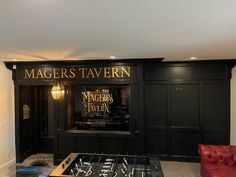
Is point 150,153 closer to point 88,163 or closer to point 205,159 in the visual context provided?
point 205,159

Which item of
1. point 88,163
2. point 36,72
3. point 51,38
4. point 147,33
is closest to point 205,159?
point 88,163

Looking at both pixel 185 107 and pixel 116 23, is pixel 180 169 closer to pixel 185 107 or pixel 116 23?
pixel 185 107

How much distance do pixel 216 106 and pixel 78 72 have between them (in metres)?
3.43

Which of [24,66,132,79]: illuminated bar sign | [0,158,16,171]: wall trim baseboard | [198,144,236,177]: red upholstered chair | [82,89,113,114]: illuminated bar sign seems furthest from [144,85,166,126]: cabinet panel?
[0,158,16,171]: wall trim baseboard

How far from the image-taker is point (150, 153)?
5859 mm

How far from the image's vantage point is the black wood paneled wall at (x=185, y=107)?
550cm

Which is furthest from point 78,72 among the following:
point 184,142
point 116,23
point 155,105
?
point 116,23

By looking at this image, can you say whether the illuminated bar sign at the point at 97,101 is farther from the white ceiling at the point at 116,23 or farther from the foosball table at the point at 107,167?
the white ceiling at the point at 116,23

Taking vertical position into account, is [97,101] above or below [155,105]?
above

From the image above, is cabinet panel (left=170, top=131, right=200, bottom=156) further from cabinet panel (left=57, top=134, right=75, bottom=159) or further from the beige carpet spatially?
cabinet panel (left=57, top=134, right=75, bottom=159)

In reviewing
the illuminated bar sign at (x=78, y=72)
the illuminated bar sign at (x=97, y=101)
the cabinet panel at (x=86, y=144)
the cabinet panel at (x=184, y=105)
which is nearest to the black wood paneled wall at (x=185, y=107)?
the cabinet panel at (x=184, y=105)

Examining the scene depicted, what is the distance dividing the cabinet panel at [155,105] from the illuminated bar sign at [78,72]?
837 mm

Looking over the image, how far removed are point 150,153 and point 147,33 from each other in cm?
391

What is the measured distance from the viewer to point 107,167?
3.47 meters
